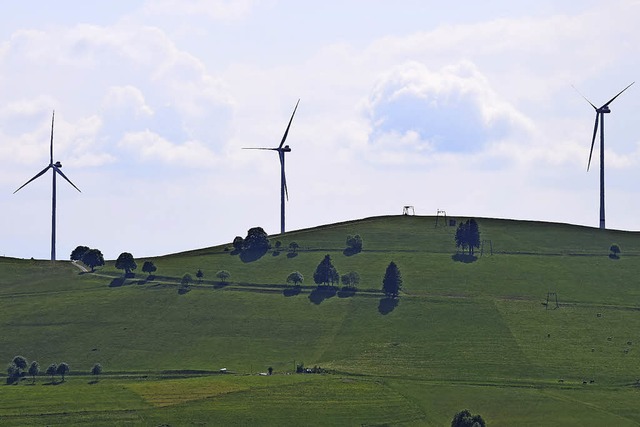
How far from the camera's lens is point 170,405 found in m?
199

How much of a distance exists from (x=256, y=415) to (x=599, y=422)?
57.0 metres

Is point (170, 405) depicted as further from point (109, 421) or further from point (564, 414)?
point (564, 414)

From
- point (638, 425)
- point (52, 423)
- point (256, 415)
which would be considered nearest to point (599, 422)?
point (638, 425)

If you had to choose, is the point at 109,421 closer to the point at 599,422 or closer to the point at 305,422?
the point at 305,422

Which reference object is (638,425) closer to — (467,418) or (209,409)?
(467,418)

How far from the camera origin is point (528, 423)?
639 ft

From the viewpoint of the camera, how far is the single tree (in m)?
187

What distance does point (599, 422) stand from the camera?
19450 cm

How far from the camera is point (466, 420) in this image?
188 meters

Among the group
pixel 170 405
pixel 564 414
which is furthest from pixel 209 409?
pixel 564 414

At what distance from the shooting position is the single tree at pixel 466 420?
187375mm

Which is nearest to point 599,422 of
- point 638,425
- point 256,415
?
point 638,425

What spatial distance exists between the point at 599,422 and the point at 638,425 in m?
6.38

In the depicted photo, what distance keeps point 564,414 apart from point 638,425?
12377 millimetres
